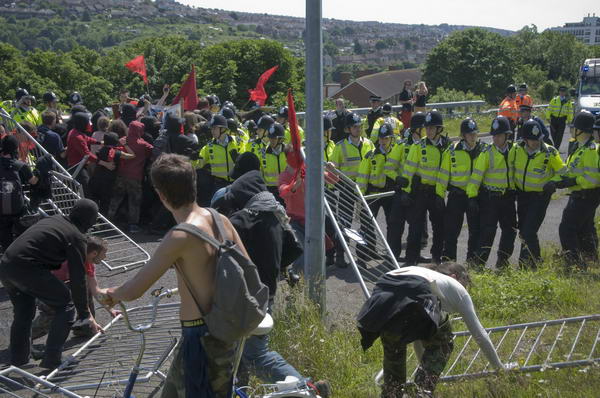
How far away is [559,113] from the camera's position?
59.2 feet

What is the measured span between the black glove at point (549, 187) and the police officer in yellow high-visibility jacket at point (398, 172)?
1710 mm

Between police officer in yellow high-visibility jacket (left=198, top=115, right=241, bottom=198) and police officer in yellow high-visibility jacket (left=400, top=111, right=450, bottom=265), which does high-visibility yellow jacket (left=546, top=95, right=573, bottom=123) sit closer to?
police officer in yellow high-visibility jacket (left=400, top=111, right=450, bottom=265)

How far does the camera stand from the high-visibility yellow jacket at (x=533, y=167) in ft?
28.4

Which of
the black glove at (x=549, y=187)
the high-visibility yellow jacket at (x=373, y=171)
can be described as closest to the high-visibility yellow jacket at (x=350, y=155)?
the high-visibility yellow jacket at (x=373, y=171)

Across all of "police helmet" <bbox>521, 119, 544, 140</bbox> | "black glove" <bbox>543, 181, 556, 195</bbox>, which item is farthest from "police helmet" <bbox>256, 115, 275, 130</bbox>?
"black glove" <bbox>543, 181, 556, 195</bbox>

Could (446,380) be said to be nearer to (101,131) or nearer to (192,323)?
(192,323)

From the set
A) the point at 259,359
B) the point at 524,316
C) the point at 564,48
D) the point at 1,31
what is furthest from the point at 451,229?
the point at 1,31

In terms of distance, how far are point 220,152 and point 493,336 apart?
17.5 feet

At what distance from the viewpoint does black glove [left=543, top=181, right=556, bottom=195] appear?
847 cm

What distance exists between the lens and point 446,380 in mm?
5191

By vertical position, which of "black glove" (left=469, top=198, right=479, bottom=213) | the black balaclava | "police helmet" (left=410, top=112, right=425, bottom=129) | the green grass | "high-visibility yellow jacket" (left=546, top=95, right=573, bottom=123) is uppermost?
"police helmet" (left=410, top=112, right=425, bottom=129)

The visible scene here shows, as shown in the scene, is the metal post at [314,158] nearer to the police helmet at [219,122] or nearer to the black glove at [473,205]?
the black glove at [473,205]

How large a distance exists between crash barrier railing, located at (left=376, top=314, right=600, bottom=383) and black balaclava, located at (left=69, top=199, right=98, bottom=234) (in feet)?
9.11

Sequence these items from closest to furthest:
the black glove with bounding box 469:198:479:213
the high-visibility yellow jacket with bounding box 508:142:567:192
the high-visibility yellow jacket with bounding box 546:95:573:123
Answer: the high-visibility yellow jacket with bounding box 508:142:567:192 → the black glove with bounding box 469:198:479:213 → the high-visibility yellow jacket with bounding box 546:95:573:123
